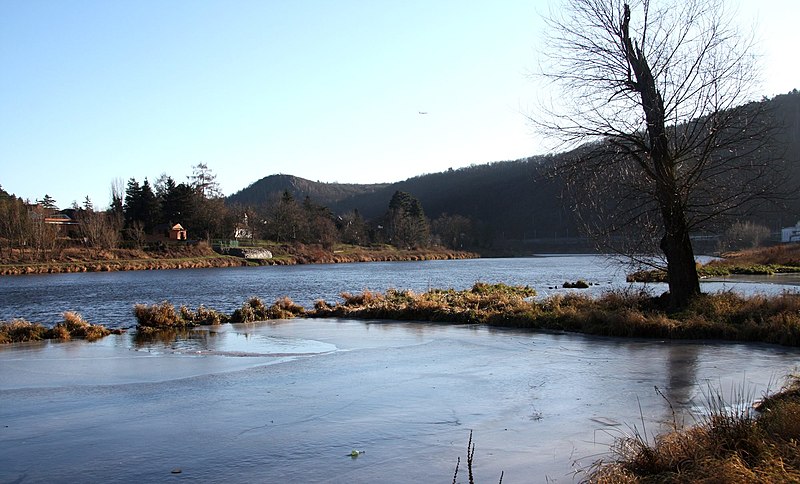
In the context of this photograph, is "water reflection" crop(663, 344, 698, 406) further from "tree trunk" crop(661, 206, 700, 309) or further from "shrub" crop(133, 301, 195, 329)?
"shrub" crop(133, 301, 195, 329)

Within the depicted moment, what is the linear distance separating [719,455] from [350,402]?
5134mm

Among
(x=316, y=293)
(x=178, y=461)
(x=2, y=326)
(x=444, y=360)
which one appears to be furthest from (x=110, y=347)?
(x=316, y=293)

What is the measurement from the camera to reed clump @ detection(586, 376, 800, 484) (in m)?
4.91

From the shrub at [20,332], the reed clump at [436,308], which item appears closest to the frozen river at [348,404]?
the shrub at [20,332]

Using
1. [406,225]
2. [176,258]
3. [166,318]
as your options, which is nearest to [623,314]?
[166,318]

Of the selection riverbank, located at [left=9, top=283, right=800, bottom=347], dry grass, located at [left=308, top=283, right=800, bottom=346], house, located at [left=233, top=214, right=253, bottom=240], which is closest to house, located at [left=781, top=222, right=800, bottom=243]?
house, located at [left=233, top=214, right=253, bottom=240]

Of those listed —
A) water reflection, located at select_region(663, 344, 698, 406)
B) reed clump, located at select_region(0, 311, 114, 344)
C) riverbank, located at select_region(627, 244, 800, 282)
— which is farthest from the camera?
riverbank, located at select_region(627, 244, 800, 282)

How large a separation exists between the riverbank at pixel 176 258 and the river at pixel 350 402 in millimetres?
65934

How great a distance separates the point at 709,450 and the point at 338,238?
115 m

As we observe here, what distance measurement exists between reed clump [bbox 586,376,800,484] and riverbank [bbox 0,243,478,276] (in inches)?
3037

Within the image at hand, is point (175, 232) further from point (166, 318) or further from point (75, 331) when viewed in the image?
point (75, 331)

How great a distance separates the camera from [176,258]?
86500 mm

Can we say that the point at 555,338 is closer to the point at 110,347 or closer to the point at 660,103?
the point at 660,103

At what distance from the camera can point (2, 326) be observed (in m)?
18.1
